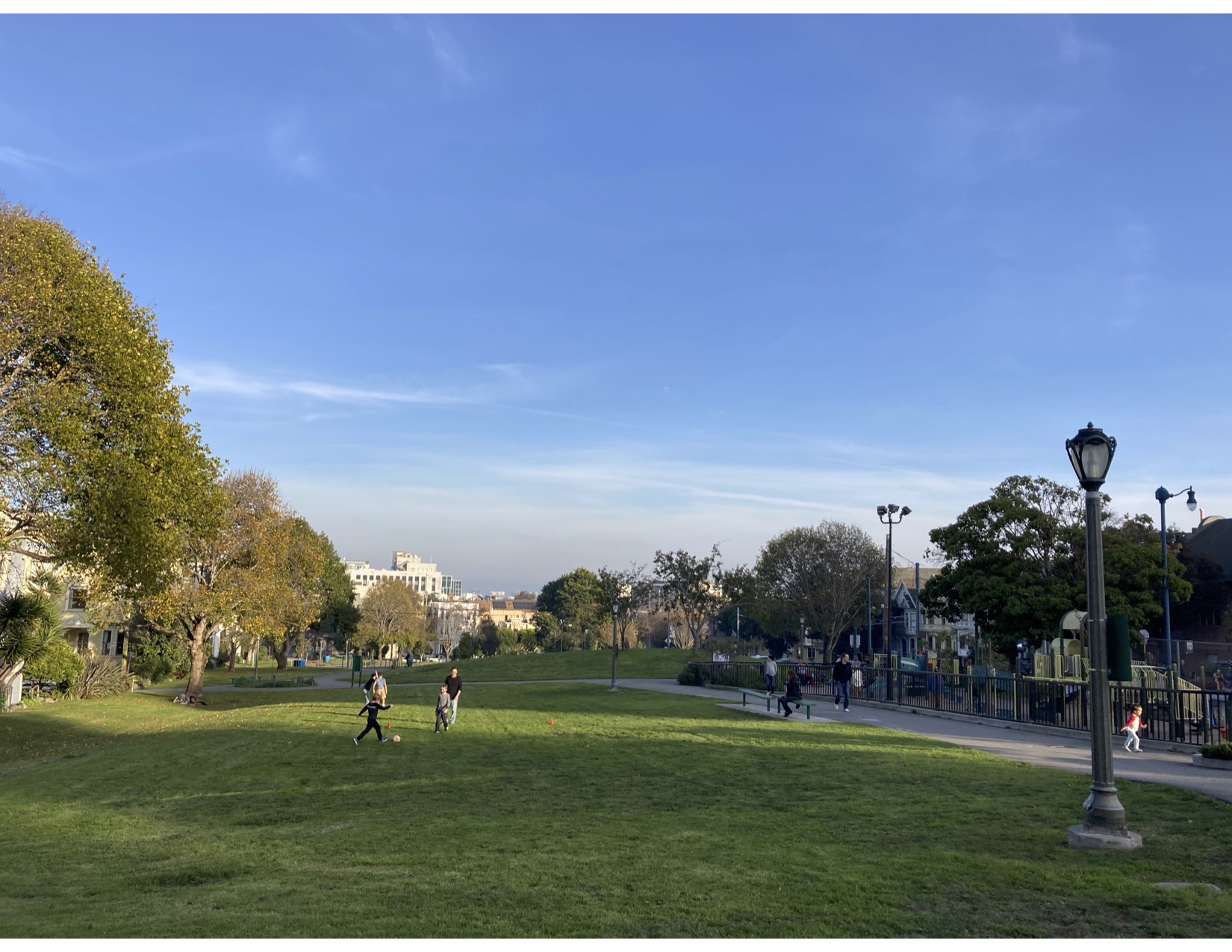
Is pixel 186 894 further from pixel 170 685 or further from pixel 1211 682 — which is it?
pixel 170 685

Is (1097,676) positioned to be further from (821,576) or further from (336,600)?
(336,600)

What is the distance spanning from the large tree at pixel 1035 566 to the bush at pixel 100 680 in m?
41.8

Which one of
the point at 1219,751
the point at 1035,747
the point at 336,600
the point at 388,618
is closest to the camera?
the point at 1219,751

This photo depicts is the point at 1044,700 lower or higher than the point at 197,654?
higher

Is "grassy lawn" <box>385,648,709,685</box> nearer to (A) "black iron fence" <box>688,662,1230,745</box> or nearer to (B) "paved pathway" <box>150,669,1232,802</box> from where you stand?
(B) "paved pathway" <box>150,669,1232,802</box>

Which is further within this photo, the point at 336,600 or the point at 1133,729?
the point at 336,600

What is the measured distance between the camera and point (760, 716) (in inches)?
Result: 1017

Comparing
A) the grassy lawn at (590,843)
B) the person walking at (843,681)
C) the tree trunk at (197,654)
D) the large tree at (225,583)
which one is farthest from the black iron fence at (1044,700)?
the tree trunk at (197,654)

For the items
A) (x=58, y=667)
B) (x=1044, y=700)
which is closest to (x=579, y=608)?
(x=58, y=667)

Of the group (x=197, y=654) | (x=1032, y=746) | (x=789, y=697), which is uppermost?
(x=789, y=697)

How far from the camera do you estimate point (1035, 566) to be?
133 ft

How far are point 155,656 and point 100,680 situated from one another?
38.6ft

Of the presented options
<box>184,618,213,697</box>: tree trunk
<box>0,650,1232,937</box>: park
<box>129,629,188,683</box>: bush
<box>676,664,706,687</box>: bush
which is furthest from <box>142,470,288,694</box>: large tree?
<box>676,664,706,687</box>: bush

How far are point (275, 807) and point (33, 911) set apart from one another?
5745mm
